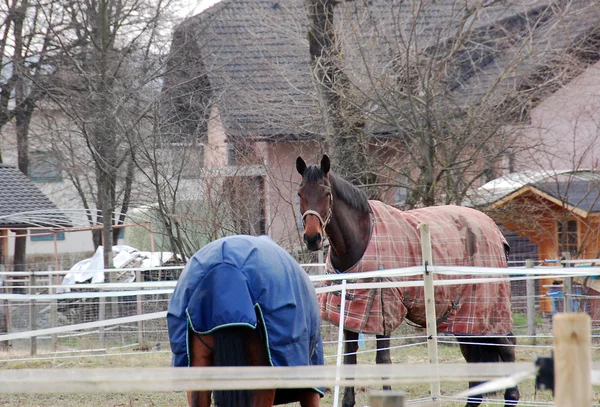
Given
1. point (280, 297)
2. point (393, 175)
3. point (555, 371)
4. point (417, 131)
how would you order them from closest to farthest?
1. point (555, 371)
2. point (280, 297)
3. point (417, 131)
4. point (393, 175)

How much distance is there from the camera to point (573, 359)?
6.88 ft

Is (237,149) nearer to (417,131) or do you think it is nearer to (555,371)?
(417,131)

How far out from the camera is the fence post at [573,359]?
209cm

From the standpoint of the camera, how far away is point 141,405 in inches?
260

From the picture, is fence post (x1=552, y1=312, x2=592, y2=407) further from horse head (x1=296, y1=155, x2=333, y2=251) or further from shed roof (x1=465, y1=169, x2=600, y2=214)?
shed roof (x1=465, y1=169, x2=600, y2=214)

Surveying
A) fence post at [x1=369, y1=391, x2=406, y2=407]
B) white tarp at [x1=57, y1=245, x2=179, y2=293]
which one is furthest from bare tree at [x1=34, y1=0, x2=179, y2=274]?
fence post at [x1=369, y1=391, x2=406, y2=407]

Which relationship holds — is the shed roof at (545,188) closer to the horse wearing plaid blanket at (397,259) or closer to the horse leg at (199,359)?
the horse wearing plaid blanket at (397,259)

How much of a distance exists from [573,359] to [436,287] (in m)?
4.27

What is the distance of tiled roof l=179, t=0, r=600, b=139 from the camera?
10.6 meters

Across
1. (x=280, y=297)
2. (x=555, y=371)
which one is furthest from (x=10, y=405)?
(x=555, y=371)

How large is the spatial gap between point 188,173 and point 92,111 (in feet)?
7.08

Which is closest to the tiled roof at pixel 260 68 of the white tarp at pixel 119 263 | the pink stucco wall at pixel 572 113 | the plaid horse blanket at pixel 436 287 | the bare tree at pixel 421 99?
the bare tree at pixel 421 99

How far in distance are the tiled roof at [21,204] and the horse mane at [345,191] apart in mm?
10647

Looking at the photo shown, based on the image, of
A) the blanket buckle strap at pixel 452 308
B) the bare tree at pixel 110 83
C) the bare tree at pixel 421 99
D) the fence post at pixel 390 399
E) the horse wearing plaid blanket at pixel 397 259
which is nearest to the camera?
the fence post at pixel 390 399
